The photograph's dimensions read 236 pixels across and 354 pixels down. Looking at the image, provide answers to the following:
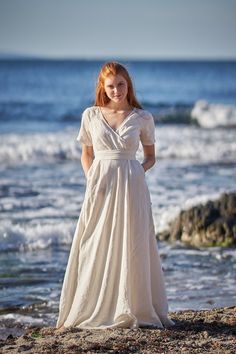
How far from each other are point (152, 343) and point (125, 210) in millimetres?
1022

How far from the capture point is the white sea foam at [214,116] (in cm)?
3900

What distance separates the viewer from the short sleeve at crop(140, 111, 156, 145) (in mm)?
8164

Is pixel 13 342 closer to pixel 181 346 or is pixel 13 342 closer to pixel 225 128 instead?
pixel 181 346

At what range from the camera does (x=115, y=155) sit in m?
8.05

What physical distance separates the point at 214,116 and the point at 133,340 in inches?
1322

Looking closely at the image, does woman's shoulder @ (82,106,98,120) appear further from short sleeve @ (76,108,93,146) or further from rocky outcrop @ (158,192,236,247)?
rocky outcrop @ (158,192,236,247)

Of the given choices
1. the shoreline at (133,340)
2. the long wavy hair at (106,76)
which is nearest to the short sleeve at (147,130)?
the long wavy hair at (106,76)

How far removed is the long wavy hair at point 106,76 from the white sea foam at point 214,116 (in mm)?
29829

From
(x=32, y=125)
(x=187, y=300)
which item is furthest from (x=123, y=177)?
(x=32, y=125)

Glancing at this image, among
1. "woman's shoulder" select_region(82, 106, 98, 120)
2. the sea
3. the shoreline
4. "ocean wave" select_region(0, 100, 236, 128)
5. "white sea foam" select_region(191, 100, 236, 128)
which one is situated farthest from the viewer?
"ocean wave" select_region(0, 100, 236, 128)

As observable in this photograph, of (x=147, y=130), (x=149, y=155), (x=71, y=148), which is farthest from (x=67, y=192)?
(x=147, y=130)

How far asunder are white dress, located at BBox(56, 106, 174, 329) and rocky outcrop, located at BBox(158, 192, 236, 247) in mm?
5675

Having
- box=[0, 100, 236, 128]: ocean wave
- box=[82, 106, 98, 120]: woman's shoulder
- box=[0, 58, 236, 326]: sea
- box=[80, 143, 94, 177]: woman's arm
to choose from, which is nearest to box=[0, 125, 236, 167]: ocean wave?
box=[0, 58, 236, 326]: sea

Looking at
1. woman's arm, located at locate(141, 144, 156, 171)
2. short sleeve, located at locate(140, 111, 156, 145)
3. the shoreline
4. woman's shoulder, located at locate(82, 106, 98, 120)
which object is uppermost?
woman's shoulder, located at locate(82, 106, 98, 120)
